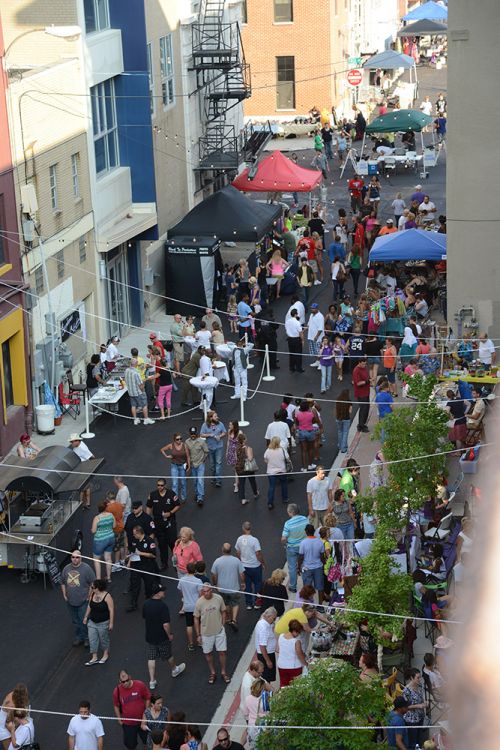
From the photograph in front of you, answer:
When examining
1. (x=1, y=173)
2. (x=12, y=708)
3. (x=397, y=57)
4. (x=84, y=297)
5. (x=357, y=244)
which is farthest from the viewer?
(x=397, y=57)

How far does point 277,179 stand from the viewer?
38.8 metres

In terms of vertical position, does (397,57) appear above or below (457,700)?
below

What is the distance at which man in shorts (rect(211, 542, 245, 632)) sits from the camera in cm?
1487

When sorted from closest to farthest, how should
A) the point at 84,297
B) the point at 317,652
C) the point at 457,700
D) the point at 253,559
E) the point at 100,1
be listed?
the point at 457,700 → the point at 317,652 → the point at 253,559 → the point at 84,297 → the point at 100,1

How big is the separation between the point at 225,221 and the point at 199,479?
1497cm

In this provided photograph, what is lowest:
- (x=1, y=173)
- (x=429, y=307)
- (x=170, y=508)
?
(x=429, y=307)

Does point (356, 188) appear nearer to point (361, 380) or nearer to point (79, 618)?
point (361, 380)

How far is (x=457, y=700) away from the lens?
159cm

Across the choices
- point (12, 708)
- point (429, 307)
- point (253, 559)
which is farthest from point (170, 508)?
point (429, 307)

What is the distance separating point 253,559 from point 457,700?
1394 cm

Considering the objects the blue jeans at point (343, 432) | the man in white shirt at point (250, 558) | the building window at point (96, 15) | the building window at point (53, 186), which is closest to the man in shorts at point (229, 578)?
the man in white shirt at point (250, 558)

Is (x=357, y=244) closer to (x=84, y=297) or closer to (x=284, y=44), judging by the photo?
(x=84, y=297)

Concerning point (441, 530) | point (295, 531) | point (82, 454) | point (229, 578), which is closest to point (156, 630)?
point (229, 578)

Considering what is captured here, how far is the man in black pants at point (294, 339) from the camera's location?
26.2 meters
